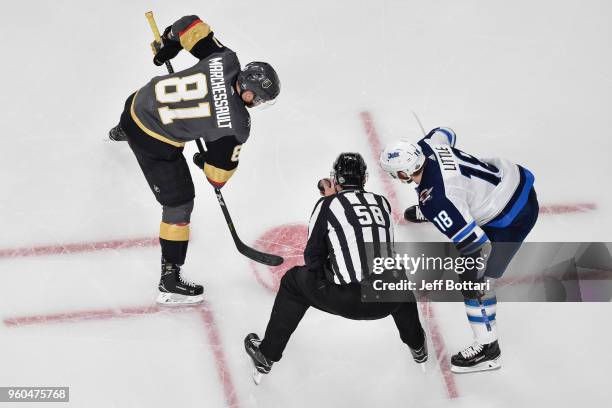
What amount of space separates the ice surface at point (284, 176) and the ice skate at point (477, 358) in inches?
2.1

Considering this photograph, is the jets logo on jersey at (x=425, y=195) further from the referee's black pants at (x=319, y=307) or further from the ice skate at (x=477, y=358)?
the ice skate at (x=477, y=358)

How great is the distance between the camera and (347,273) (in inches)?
141

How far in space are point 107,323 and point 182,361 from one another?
0.45 meters

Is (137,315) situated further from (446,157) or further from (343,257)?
(446,157)

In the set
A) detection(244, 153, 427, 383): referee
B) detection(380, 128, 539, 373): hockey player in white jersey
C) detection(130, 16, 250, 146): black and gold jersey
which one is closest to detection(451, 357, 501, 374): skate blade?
detection(380, 128, 539, 373): hockey player in white jersey

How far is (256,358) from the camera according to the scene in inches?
154

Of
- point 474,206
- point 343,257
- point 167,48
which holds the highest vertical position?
point 167,48

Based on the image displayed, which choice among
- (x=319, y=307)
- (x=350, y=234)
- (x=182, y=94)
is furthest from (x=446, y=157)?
(x=182, y=94)

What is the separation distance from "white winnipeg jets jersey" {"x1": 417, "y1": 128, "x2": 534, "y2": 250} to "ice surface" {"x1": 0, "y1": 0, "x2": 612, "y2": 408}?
26.3 inches

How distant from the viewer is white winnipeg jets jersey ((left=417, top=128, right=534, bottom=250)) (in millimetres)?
3699

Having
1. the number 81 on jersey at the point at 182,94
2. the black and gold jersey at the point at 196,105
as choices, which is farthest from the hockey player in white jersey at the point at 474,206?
the number 81 on jersey at the point at 182,94

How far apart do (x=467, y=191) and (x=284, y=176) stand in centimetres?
132

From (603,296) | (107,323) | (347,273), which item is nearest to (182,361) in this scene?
(107,323)

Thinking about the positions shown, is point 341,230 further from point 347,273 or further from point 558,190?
point 558,190
